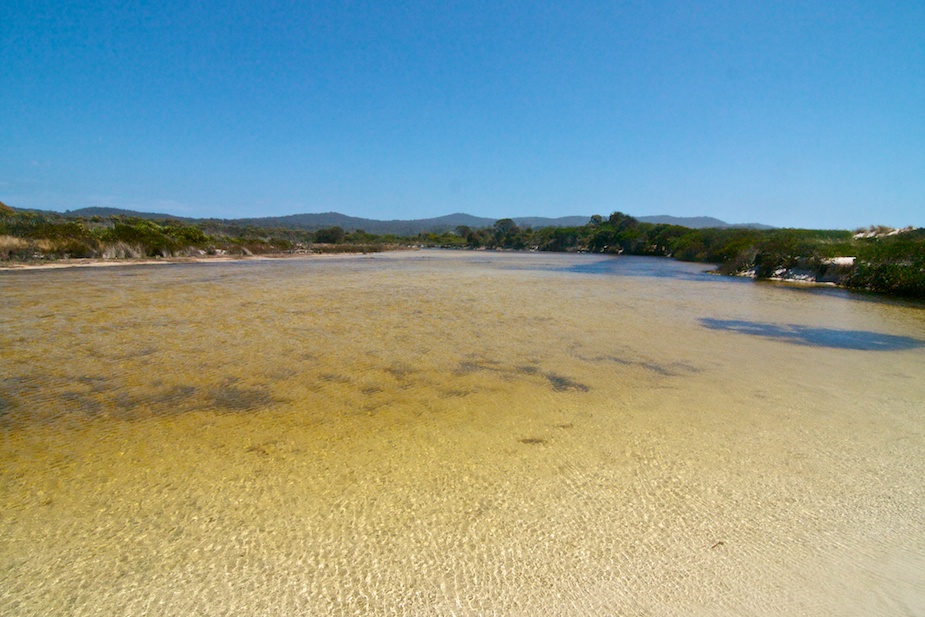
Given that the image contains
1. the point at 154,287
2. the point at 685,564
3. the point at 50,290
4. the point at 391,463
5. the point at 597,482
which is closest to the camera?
the point at 685,564

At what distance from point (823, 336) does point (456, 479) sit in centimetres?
819

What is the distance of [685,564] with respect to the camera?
2248 millimetres

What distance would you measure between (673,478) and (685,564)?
0.86 m

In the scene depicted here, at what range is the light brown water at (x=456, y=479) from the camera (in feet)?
6.77

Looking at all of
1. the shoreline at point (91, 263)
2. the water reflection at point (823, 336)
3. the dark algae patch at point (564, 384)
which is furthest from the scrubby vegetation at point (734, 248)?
the dark algae patch at point (564, 384)

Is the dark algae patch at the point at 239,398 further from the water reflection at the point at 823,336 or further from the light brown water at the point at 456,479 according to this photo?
the water reflection at the point at 823,336

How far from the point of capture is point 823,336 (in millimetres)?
7965

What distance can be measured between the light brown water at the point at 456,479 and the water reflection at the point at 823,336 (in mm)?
585

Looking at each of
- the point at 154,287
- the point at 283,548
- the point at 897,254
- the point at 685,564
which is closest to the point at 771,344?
the point at 685,564

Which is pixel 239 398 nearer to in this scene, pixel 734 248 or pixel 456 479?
pixel 456 479

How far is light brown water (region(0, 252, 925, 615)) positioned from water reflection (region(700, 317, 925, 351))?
0.58 metres

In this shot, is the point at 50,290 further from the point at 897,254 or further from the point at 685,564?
the point at 897,254

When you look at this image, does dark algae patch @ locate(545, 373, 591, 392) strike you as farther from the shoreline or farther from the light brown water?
the shoreline

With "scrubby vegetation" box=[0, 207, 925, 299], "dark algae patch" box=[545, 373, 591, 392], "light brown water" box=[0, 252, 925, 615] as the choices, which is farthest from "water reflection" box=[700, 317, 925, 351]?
"scrubby vegetation" box=[0, 207, 925, 299]
